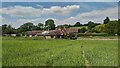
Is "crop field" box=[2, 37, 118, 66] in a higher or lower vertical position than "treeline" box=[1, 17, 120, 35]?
higher

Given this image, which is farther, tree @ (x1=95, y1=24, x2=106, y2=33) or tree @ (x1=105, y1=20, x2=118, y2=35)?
tree @ (x1=95, y1=24, x2=106, y2=33)

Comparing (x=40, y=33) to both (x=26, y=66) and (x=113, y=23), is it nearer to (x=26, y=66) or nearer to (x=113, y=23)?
(x=113, y=23)

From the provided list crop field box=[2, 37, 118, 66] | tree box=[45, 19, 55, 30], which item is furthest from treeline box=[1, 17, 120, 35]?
crop field box=[2, 37, 118, 66]

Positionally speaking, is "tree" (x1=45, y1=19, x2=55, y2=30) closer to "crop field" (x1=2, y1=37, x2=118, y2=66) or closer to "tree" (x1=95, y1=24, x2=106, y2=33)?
"tree" (x1=95, y1=24, x2=106, y2=33)

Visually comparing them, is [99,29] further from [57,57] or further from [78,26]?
[57,57]

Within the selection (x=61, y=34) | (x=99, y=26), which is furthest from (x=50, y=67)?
(x=99, y=26)

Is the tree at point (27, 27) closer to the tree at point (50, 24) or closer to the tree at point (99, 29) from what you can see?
the tree at point (50, 24)

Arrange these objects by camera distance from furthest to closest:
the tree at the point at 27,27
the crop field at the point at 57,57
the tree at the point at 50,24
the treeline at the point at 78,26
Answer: the tree at the point at 50,24, the tree at the point at 27,27, the treeline at the point at 78,26, the crop field at the point at 57,57

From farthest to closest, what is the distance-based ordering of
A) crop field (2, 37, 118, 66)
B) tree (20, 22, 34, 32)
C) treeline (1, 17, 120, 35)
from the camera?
tree (20, 22, 34, 32) → treeline (1, 17, 120, 35) → crop field (2, 37, 118, 66)

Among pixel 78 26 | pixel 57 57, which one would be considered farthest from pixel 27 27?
pixel 57 57

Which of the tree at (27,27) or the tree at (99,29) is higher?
the tree at (27,27)

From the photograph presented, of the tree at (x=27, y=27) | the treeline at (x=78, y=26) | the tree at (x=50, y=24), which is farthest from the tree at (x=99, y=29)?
the tree at (x=27, y=27)

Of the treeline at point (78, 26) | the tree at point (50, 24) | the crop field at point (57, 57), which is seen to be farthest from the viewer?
the tree at point (50, 24)

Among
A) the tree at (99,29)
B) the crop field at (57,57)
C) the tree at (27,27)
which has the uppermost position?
the crop field at (57,57)
